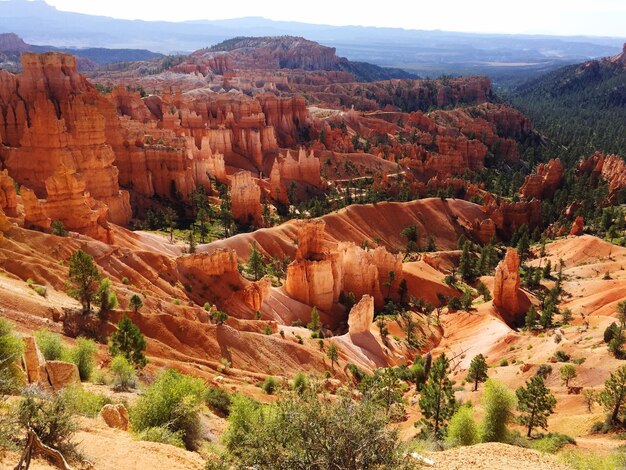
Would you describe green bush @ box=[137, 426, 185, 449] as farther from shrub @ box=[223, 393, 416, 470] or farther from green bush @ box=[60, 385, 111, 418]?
shrub @ box=[223, 393, 416, 470]

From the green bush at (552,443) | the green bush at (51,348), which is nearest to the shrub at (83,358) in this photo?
the green bush at (51,348)

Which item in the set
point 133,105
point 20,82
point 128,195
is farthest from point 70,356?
point 133,105

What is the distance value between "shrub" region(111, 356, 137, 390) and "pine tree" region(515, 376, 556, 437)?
1817 centimetres

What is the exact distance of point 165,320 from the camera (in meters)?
31.2

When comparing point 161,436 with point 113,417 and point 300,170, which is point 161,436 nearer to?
point 113,417

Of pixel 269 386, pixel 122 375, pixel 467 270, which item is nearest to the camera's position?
pixel 122 375

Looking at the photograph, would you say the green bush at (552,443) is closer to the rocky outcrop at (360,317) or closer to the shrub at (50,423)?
the shrub at (50,423)

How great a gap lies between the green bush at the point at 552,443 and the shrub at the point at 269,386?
12526 millimetres

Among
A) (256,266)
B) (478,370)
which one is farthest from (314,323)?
(478,370)

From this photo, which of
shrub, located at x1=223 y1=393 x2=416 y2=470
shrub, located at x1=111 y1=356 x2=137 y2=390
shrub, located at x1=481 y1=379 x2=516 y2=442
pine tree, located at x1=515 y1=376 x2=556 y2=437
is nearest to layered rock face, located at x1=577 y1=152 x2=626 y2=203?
pine tree, located at x1=515 y1=376 x2=556 y2=437

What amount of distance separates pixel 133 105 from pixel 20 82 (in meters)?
33.0

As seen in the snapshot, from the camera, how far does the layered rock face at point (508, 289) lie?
53250 mm

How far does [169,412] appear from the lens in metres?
18.3

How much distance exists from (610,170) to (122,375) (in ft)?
331
